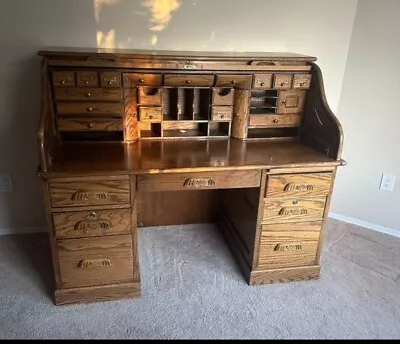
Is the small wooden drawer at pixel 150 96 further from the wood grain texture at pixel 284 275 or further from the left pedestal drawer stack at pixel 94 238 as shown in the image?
the wood grain texture at pixel 284 275

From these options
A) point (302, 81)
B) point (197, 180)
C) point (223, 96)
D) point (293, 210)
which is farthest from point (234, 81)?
point (293, 210)

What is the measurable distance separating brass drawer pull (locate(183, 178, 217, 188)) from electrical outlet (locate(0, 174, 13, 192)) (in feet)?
3.93

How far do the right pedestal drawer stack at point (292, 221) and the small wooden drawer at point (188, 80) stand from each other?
609mm

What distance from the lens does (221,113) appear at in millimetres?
2098

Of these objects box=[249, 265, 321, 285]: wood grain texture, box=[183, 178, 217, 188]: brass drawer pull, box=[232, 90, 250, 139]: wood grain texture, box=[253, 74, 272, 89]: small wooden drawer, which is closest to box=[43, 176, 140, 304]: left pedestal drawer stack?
box=[183, 178, 217, 188]: brass drawer pull

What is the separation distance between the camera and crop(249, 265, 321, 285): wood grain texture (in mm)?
2008

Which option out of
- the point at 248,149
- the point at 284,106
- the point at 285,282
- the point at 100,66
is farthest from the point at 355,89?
the point at 100,66

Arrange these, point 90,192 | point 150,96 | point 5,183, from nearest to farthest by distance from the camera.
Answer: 1. point 90,192
2. point 150,96
3. point 5,183

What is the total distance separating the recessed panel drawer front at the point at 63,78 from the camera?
183cm

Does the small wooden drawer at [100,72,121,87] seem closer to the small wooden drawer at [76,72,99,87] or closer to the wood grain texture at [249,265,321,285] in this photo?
the small wooden drawer at [76,72,99,87]

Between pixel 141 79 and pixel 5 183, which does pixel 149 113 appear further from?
pixel 5 183

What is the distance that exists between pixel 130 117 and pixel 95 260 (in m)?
0.75

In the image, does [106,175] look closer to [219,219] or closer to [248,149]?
[248,149]

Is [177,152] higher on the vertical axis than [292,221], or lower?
higher
